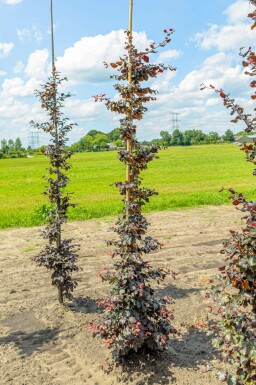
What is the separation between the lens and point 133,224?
4926 mm

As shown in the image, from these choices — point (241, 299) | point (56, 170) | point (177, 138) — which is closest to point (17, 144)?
point (177, 138)

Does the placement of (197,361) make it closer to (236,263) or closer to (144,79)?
(236,263)

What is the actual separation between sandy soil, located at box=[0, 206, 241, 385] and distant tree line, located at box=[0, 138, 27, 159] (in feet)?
327

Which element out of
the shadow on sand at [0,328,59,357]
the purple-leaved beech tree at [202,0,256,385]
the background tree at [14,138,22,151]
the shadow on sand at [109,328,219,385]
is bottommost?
the shadow on sand at [0,328,59,357]

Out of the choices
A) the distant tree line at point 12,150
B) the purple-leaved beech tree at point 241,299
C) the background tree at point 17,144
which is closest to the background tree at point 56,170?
the purple-leaved beech tree at point 241,299

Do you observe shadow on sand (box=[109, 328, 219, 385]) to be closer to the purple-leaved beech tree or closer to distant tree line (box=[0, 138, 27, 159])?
the purple-leaved beech tree

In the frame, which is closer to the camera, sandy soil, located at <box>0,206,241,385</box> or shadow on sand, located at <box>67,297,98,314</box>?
sandy soil, located at <box>0,206,241,385</box>

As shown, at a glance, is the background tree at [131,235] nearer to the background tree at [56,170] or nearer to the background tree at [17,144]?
the background tree at [56,170]

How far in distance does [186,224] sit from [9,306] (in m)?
8.20

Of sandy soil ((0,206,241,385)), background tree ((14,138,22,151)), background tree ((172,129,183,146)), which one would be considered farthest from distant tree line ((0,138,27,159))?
sandy soil ((0,206,241,385))

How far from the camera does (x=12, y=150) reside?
134250mm

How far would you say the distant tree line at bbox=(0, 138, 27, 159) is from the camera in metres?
114

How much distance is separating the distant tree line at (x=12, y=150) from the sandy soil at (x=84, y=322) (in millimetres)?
99784

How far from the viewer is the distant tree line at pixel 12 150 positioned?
375ft
